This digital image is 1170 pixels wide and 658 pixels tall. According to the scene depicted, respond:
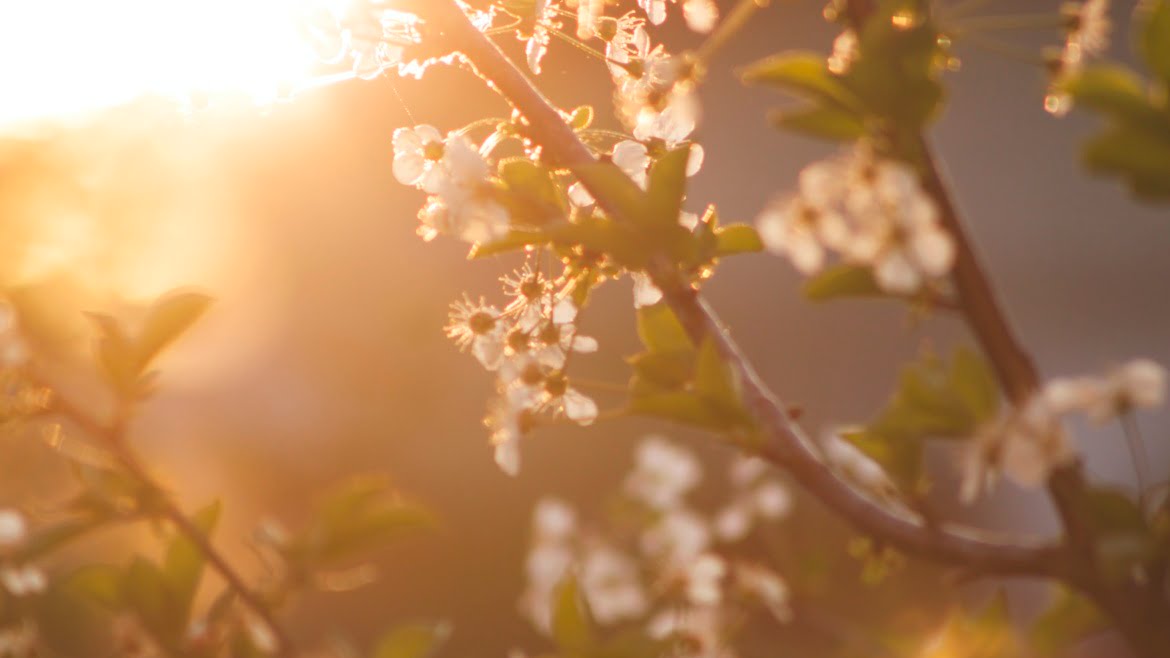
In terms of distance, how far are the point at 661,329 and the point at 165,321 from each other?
60cm

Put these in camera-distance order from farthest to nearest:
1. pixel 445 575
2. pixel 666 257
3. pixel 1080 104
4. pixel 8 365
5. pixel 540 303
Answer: pixel 445 575, pixel 8 365, pixel 540 303, pixel 666 257, pixel 1080 104

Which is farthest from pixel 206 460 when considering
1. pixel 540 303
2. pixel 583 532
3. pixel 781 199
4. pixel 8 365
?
pixel 781 199

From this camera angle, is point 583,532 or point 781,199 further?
point 583,532

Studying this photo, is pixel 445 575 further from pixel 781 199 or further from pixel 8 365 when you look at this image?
pixel 781 199

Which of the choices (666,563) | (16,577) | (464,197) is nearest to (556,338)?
(464,197)

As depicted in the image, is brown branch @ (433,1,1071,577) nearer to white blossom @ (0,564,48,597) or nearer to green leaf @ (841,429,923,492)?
green leaf @ (841,429,923,492)

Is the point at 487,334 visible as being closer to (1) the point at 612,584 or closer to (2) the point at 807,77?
(2) the point at 807,77

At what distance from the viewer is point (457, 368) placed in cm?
305

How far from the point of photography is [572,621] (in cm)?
95

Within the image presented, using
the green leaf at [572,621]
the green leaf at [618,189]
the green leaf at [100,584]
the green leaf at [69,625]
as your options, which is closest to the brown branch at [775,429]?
the green leaf at [618,189]

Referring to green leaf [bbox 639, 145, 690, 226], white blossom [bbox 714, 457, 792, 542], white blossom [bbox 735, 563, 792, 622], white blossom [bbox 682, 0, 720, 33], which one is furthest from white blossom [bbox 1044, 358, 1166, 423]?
white blossom [bbox 714, 457, 792, 542]

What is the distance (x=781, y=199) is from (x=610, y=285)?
2841 mm

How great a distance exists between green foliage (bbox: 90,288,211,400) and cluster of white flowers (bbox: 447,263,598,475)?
43cm

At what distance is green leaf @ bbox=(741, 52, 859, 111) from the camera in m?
0.49
